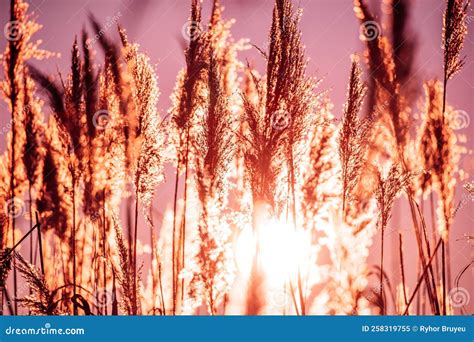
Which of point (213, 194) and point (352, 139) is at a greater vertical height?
point (352, 139)

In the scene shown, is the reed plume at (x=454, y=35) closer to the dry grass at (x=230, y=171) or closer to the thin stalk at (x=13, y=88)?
the dry grass at (x=230, y=171)

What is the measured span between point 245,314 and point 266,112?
1165mm

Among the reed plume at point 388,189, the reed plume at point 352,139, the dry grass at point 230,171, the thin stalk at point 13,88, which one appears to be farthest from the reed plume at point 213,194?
the thin stalk at point 13,88

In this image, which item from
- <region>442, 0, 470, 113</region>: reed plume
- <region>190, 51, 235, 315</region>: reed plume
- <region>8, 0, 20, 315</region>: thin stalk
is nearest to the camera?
<region>190, 51, 235, 315</region>: reed plume

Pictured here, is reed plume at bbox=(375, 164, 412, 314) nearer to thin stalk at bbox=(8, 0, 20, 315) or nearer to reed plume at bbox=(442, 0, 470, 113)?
reed plume at bbox=(442, 0, 470, 113)

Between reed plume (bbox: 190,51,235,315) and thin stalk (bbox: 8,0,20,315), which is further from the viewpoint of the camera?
thin stalk (bbox: 8,0,20,315)

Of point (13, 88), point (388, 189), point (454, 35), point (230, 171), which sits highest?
point (13, 88)

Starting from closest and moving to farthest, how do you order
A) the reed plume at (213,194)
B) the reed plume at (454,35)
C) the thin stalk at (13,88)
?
the reed plume at (213,194), the reed plume at (454,35), the thin stalk at (13,88)

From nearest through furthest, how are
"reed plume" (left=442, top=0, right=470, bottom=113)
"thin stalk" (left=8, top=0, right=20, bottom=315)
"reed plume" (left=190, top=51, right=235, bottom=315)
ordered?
1. "reed plume" (left=190, top=51, right=235, bottom=315)
2. "reed plume" (left=442, top=0, right=470, bottom=113)
3. "thin stalk" (left=8, top=0, right=20, bottom=315)

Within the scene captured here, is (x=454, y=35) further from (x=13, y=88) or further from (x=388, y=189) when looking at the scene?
(x=13, y=88)

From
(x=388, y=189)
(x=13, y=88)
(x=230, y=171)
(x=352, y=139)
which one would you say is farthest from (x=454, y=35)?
(x=13, y=88)

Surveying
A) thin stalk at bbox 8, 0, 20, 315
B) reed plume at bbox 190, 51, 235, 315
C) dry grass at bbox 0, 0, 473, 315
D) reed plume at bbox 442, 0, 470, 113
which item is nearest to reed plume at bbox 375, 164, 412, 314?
dry grass at bbox 0, 0, 473, 315

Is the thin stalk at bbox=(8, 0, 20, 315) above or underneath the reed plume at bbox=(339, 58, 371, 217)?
above

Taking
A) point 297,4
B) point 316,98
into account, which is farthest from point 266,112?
point 297,4
